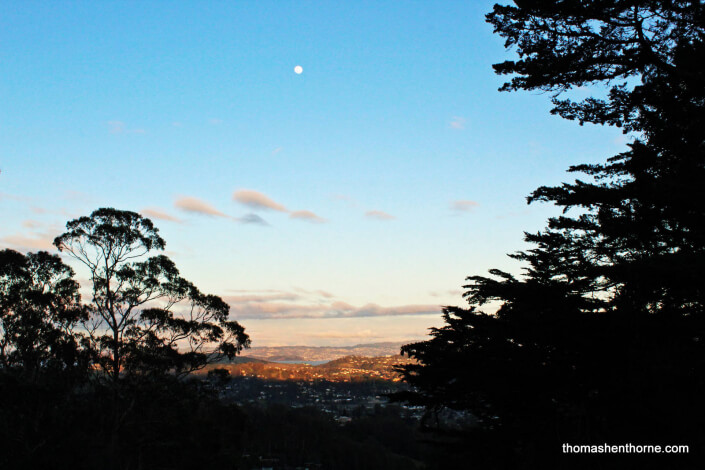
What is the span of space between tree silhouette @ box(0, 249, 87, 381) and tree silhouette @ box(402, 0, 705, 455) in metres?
20.1

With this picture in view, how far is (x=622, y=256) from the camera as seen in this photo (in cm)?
1014

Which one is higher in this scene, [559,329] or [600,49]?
[600,49]

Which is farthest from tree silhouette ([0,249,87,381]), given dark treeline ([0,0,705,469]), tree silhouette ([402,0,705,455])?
tree silhouette ([402,0,705,455])

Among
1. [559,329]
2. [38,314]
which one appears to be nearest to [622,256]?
[559,329]

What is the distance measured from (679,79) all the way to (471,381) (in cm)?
858

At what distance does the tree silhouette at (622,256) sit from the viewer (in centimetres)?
766

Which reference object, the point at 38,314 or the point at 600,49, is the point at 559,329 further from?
the point at 38,314

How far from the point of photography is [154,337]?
939 inches

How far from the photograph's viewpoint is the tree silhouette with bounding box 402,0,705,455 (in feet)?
25.1

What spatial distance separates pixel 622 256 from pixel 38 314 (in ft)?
81.0

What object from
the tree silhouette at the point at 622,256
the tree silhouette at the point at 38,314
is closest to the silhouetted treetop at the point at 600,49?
the tree silhouette at the point at 622,256

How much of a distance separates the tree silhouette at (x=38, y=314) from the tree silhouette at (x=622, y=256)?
65.9 ft

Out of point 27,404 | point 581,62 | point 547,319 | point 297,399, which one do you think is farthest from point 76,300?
point 297,399

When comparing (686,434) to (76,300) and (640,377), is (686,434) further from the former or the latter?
(76,300)
